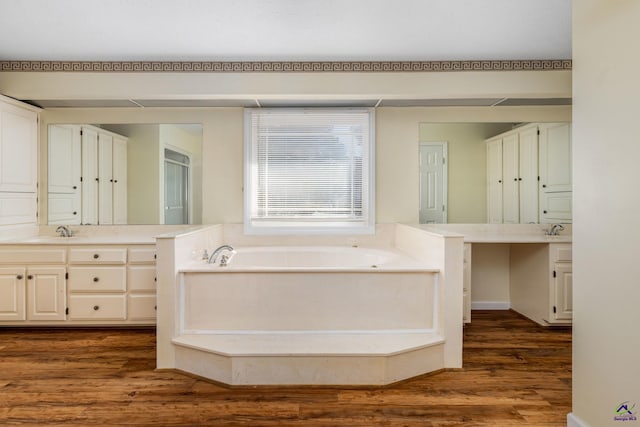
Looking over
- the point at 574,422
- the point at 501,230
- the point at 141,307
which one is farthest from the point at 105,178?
the point at 574,422

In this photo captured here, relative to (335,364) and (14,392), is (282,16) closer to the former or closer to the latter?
(335,364)

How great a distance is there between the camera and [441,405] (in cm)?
211

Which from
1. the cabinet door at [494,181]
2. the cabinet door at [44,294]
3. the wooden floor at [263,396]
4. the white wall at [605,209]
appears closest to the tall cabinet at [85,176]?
the cabinet door at [44,294]

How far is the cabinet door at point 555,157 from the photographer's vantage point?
3.87 m

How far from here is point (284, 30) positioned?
109 inches

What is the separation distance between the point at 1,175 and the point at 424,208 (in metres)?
3.88

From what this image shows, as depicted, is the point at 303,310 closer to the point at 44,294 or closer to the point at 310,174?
the point at 310,174

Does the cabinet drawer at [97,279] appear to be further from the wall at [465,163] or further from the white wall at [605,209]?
the white wall at [605,209]

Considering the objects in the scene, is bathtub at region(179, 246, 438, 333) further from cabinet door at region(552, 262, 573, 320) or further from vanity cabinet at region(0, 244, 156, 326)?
cabinet door at region(552, 262, 573, 320)

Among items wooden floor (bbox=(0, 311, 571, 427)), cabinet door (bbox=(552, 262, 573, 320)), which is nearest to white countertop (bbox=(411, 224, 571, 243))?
cabinet door (bbox=(552, 262, 573, 320))

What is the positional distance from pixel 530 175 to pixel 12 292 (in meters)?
4.82

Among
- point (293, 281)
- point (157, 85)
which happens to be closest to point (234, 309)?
point (293, 281)

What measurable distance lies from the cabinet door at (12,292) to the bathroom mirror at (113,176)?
0.76 m

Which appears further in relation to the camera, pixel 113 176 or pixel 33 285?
pixel 113 176
